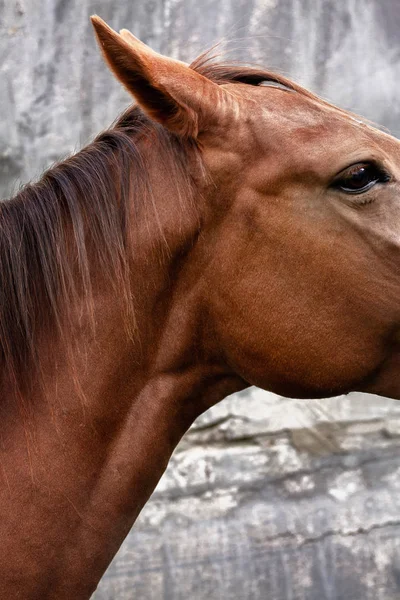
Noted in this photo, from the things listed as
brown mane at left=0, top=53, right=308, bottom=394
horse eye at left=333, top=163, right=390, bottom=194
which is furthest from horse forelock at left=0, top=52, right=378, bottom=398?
horse eye at left=333, top=163, right=390, bottom=194

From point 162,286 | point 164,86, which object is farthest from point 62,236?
point 164,86

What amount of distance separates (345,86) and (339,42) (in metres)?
0.20

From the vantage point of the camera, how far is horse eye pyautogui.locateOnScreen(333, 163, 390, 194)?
1.40 m

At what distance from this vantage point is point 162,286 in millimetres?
1404

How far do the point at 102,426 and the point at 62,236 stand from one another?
355 millimetres

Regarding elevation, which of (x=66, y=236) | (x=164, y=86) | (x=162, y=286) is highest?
(x=164, y=86)

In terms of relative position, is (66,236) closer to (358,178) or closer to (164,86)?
(164,86)

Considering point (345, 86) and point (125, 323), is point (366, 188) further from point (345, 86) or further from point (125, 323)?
point (345, 86)

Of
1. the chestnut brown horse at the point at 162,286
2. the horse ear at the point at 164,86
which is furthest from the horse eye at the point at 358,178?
the horse ear at the point at 164,86

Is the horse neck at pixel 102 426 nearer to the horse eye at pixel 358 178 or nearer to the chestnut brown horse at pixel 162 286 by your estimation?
the chestnut brown horse at pixel 162 286

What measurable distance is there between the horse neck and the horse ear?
4.4 inches

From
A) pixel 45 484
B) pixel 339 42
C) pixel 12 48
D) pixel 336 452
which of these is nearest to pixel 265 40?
pixel 339 42

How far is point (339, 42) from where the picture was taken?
10.9 feet

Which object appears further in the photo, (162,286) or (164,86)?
(162,286)
